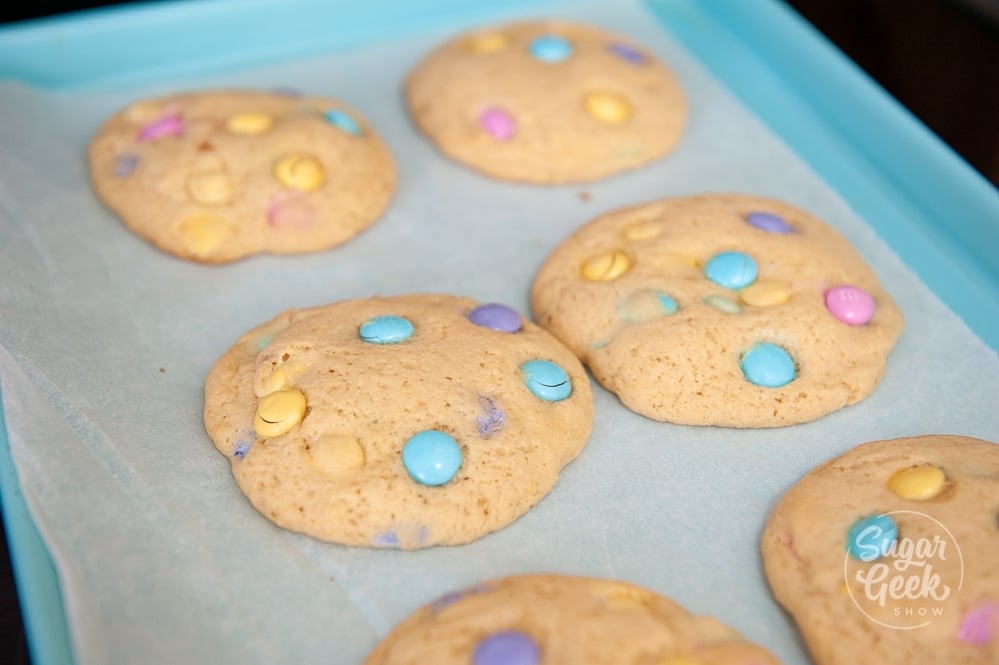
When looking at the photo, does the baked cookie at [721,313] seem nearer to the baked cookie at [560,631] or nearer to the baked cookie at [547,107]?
the baked cookie at [547,107]

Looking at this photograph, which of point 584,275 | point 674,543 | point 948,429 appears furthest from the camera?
point 584,275

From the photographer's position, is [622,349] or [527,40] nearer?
[622,349]

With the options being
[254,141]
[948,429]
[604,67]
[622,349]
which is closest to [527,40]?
[604,67]

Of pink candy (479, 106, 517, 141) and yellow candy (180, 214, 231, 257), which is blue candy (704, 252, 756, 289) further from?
yellow candy (180, 214, 231, 257)

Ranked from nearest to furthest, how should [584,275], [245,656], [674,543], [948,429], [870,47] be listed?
[245,656]
[674,543]
[948,429]
[584,275]
[870,47]

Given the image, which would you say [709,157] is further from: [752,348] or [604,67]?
[752,348]

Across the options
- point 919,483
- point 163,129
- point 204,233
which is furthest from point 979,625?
point 163,129

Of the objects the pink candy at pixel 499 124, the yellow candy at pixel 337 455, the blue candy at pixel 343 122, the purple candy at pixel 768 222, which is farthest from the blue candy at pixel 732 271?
the blue candy at pixel 343 122
